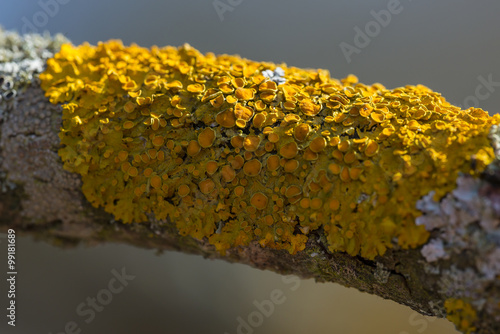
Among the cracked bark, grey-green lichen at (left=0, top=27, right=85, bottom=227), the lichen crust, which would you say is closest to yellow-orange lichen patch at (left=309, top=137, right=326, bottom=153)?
the lichen crust

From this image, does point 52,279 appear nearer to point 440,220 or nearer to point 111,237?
point 111,237

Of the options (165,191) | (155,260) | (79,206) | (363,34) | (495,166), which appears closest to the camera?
(495,166)

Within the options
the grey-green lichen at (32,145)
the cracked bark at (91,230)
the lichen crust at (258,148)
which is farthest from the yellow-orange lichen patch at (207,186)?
the grey-green lichen at (32,145)

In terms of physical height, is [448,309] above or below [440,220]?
below

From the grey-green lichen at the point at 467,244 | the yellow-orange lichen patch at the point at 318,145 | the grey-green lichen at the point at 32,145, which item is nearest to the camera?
the grey-green lichen at the point at 467,244

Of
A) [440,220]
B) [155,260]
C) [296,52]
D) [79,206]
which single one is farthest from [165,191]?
[296,52]

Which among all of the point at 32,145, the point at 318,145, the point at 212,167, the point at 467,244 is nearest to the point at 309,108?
the point at 318,145

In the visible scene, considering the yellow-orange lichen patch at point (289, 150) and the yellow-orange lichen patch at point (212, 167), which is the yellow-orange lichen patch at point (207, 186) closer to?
the yellow-orange lichen patch at point (212, 167)
